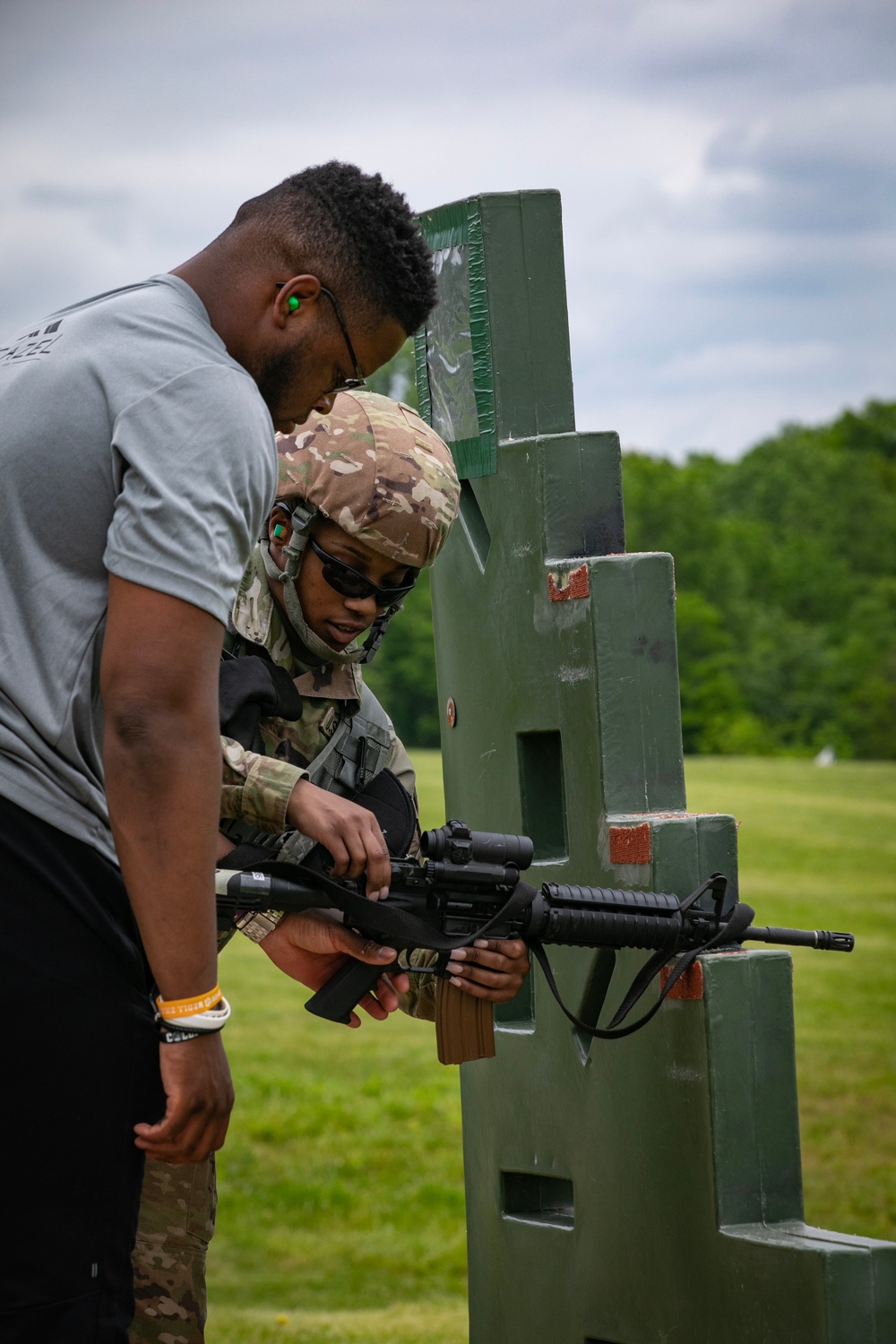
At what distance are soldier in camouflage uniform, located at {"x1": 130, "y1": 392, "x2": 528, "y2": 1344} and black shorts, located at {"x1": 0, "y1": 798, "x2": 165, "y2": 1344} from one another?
0.92 metres

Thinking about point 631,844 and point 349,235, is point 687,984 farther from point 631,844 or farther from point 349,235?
point 349,235

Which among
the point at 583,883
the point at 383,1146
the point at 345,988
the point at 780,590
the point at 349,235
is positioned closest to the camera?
the point at 349,235

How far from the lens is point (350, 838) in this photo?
8.91 feet

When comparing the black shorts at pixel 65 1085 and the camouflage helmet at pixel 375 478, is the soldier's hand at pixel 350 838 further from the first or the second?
the black shorts at pixel 65 1085

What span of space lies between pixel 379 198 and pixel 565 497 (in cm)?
136

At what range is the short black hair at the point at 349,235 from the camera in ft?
7.30

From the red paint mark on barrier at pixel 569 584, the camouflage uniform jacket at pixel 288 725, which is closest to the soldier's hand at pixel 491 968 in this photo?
A: the camouflage uniform jacket at pixel 288 725

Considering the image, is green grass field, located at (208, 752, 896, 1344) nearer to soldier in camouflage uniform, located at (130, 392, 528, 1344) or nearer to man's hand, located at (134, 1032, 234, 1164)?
soldier in camouflage uniform, located at (130, 392, 528, 1344)

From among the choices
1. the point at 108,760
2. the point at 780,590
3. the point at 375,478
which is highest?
the point at 780,590

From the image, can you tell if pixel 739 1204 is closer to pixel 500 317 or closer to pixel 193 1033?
pixel 193 1033

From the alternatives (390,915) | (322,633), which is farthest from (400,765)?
(390,915)

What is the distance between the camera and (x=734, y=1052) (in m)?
3.06

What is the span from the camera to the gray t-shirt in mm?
1919

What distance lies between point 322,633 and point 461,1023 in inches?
33.8
